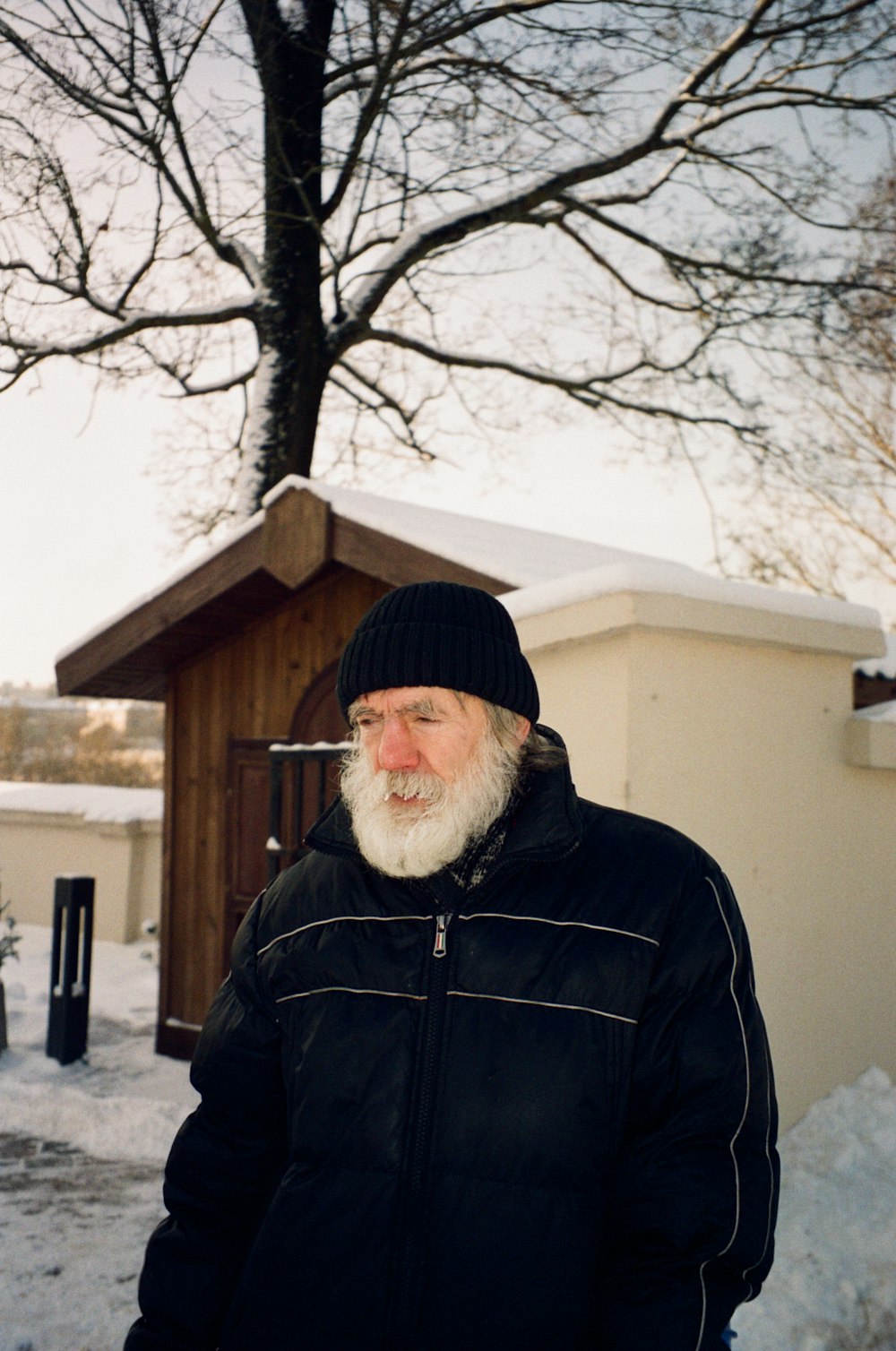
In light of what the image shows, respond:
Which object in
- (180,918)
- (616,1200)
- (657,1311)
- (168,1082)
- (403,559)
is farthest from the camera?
(180,918)

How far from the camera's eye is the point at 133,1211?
445 cm

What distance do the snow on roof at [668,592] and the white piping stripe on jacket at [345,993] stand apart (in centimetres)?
194

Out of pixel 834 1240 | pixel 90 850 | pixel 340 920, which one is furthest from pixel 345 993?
pixel 90 850

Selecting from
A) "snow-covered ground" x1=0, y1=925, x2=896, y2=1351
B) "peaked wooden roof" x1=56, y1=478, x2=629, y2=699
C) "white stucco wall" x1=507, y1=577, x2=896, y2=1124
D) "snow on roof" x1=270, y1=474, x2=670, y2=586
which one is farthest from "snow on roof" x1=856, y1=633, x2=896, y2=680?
"snow-covered ground" x1=0, y1=925, x2=896, y2=1351

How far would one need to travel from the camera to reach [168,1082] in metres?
6.64

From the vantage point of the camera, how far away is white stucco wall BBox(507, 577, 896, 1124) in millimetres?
3395

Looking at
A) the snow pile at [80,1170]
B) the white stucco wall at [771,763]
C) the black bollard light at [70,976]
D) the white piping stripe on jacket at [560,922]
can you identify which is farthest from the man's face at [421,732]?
the black bollard light at [70,976]

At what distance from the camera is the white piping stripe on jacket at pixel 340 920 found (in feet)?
5.73

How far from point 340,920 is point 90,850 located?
1199 cm

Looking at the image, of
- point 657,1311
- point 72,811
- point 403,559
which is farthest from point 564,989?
point 72,811

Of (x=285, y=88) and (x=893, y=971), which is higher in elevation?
(x=285, y=88)

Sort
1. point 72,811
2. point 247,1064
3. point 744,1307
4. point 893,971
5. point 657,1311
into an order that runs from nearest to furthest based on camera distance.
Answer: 1. point 657,1311
2. point 247,1064
3. point 744,1307
4. point 893,971
5. point 72,811

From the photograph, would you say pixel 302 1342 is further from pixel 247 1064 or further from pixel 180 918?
pixel 180 918

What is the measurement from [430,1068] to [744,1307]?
2.01 metres
